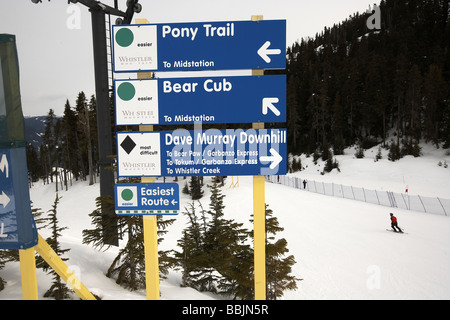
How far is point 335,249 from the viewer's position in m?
13.9

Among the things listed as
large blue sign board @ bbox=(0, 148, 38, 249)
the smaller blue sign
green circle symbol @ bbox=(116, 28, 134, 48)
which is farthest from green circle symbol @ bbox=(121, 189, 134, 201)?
green circle symbol @ bbox=(116, 28, 134, 48)

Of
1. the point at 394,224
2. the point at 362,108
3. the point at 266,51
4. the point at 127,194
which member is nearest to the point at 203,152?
the point at 127,194

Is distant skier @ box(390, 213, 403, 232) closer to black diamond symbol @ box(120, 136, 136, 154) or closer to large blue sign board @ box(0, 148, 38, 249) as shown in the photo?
black diamond symbol @ box(120, 136, 136, 154)

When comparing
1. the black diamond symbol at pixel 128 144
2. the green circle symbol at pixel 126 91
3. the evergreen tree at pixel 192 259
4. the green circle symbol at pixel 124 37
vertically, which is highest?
the green circle symbol at pixel 124 37

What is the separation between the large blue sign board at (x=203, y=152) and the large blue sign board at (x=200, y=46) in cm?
94

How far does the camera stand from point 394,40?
64375mm

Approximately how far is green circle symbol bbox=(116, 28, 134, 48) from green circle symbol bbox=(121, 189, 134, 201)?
2093mm

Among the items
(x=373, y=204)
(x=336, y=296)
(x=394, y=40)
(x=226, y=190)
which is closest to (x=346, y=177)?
(x=373, y=204)

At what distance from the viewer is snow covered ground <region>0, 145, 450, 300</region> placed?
22.1ft

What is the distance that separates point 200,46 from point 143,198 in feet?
7.72

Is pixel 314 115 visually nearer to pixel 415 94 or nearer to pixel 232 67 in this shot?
pixel 415 94

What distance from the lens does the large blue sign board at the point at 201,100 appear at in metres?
3.64

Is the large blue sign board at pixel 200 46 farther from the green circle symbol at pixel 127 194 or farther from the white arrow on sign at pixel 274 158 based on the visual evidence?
the green circle symbol at pixel 127 194

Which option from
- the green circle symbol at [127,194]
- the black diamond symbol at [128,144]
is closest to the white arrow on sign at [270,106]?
the black diamond symbol at [128,144]
